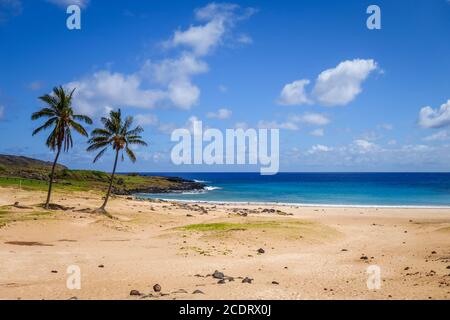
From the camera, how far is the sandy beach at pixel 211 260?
45.8 feet

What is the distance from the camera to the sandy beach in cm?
1395

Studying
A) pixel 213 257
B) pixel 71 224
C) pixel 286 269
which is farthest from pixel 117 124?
pixel 286 269

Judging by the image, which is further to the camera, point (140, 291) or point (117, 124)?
point (117, 124)

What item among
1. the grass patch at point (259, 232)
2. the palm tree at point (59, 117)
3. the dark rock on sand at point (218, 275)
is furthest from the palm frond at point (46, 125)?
the dark rock on sand at point (218, 275)

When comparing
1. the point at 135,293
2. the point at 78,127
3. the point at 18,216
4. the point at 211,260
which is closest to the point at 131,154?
the point at 78,127

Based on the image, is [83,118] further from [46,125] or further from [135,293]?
[135,293]

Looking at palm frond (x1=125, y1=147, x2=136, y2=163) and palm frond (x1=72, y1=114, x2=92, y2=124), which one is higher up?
palm frond (x1=72, y1=114, x2=92, y2=124)

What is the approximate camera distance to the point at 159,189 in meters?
119

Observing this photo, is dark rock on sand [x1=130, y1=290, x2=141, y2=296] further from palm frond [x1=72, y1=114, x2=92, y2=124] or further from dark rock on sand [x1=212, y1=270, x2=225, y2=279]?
Answer: palm frond [x1=72, y1=114, x2=92, y2=124]

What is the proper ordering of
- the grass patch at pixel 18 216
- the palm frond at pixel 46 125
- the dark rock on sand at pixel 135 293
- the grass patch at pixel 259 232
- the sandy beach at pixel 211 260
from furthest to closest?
the palm frond at pixel 46 125 < the grass patch at pixel 18 216 < the grass patch at pixel 259 232 < the sandy beach at pixel 211 260 < the dark rock on sand at pixel 135 293

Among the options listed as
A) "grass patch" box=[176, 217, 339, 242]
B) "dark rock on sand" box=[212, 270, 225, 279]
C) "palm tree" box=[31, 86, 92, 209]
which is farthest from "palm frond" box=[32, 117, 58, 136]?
"dark rock on sand" box=[212, 270, 225, 279]

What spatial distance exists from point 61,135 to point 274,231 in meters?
24.4

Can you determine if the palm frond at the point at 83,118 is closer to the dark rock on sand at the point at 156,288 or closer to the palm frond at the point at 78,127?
the palm frond at the point at 78,127
